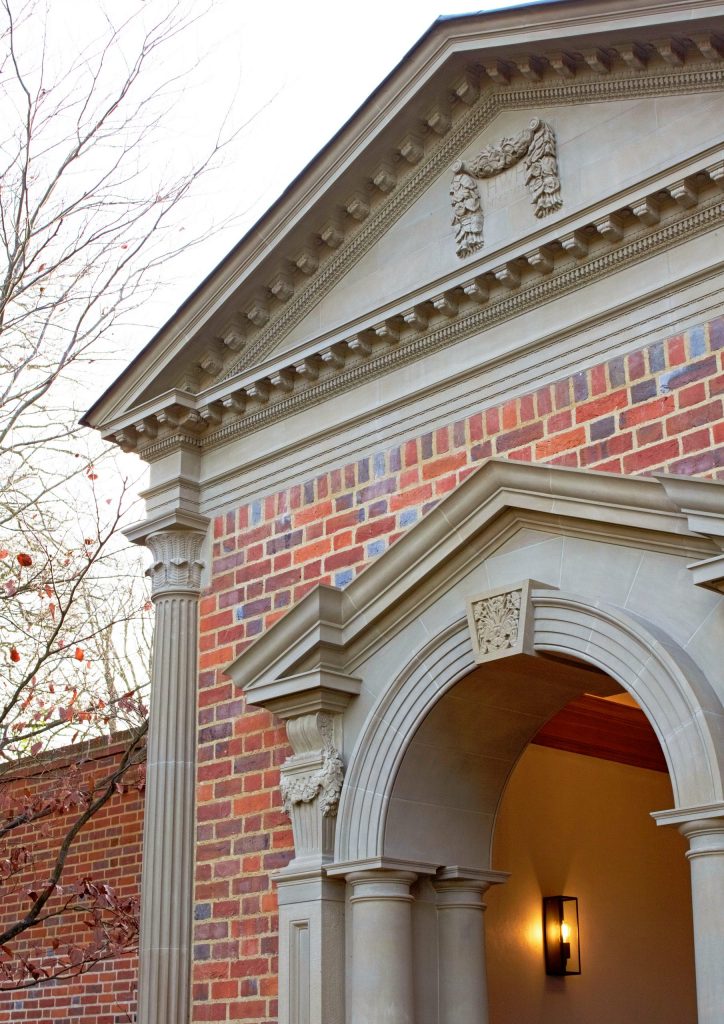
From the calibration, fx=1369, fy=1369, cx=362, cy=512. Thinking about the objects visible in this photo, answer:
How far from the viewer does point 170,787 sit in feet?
27.1

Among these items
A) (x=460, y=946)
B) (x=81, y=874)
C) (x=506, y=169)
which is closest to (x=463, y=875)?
(x=460, y=946)

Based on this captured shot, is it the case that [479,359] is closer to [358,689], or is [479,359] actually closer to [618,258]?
[618,258]

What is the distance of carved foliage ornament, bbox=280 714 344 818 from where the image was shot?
7.27 meters

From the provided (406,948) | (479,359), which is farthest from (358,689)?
(479,359)

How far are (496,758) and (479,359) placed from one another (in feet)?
7.24

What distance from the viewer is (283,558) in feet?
27.0

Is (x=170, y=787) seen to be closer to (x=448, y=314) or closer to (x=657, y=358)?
(x=448, y=314)

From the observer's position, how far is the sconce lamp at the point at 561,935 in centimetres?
961

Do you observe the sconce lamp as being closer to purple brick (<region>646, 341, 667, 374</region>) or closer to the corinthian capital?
the corinthian capital

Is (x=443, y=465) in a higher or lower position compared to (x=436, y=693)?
higher

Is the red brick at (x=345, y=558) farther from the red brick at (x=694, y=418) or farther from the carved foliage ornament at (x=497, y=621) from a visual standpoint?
the red brick at (x=694, y=418)

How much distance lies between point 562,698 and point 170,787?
2.50 m

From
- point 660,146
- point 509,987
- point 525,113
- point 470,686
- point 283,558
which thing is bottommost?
point 509,987

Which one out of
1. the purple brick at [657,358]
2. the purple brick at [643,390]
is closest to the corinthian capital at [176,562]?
the purple brick at [643,390]
